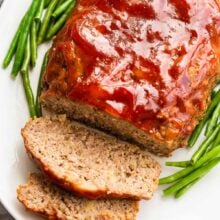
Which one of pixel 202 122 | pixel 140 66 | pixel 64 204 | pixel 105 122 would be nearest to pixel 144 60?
pixel 140 66

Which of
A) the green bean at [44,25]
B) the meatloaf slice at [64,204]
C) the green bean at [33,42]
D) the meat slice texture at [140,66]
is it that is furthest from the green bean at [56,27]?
the meatloaf slice at [64,204]

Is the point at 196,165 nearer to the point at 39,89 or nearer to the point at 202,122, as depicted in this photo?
the point at 202,122

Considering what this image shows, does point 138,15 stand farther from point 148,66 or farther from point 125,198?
point 125,198

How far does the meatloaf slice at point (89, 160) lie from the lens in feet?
27.9

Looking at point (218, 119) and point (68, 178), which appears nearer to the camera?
point (68, 178)

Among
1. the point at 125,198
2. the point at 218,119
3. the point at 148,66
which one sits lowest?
the point at 125,198

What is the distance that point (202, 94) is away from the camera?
877cm

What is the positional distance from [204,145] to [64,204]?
1559 mm

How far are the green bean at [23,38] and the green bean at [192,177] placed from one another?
1.98 metres

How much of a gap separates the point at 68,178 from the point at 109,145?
2.27 feet

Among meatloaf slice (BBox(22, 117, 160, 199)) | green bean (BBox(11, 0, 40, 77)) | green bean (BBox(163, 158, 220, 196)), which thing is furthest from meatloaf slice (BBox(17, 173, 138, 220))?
green bean (BBox(11, 0, 40, 77))

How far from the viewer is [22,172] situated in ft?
29.2

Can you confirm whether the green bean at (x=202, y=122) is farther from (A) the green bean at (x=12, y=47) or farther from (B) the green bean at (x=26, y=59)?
(A) the green bean at (x=12, y=47)

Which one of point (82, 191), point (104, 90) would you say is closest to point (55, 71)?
point (104, 90)
